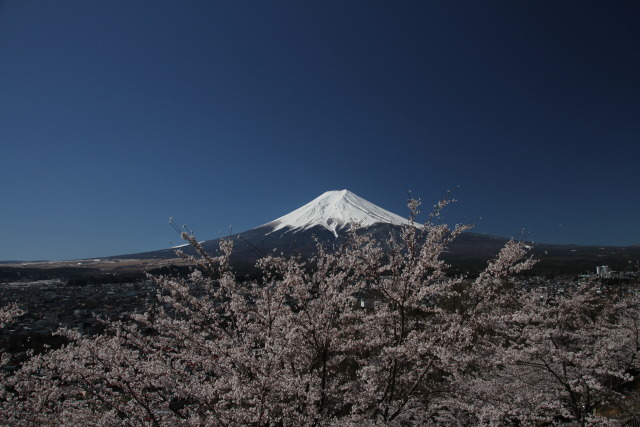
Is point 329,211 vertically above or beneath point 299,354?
above

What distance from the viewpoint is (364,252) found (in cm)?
436

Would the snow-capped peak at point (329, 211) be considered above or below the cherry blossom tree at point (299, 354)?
above

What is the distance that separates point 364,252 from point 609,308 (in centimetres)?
1226

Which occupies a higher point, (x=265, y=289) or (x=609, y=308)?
(x=265, y=289)

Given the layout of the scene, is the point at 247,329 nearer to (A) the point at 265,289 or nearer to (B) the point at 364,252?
(A) the point at 265,289

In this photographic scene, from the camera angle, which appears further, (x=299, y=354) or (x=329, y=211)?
(x=329, y=211)

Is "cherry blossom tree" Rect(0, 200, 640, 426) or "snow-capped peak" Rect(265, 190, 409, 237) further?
"snow-capped peak" Rect(265, 190, 409, 237)

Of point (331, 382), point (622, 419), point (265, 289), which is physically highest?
point (265, 289)

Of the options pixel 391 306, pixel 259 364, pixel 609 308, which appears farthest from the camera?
pixel 609 308

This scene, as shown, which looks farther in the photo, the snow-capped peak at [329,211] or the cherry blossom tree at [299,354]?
the snow-capped peak at [329,211]

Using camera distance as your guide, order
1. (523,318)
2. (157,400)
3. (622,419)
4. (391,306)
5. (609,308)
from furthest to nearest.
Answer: (609,308), (622,419), (391,306), (157,400), (523,318)

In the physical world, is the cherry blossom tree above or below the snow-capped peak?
below

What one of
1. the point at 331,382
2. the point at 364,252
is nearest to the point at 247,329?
the point at 331,382

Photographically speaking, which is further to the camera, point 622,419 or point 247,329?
point 622,419
